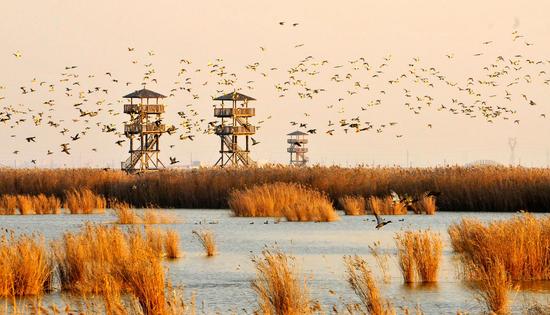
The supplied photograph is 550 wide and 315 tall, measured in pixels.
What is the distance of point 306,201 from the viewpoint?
4781 centimetres

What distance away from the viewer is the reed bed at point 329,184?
52.1 meters

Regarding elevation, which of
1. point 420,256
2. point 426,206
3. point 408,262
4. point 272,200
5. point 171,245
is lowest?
point 408,262

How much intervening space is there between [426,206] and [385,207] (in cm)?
197

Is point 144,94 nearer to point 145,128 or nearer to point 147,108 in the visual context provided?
point 147,108

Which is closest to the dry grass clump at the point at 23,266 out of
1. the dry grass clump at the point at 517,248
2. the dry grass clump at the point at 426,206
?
the dry grass clump at the point at 517,248

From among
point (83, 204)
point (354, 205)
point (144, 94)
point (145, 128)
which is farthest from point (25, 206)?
point (144, 94)

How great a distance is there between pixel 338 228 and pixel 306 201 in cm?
659

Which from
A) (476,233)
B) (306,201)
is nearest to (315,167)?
(306,201)

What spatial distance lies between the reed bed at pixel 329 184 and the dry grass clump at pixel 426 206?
231cm

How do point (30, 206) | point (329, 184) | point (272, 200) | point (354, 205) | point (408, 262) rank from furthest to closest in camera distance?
point (329, 184) < point (30, 206) < point (354, 205) < point (272, 200) < point (408, 262)

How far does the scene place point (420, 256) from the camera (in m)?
23.7

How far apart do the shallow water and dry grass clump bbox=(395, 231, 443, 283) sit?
11.7 inches

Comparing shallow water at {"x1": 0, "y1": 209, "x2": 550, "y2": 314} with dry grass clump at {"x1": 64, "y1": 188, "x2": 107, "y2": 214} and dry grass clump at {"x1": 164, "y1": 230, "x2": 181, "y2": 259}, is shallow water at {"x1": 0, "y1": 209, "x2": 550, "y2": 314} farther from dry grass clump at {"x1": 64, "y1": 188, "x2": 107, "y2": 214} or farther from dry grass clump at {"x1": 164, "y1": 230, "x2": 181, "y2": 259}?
dry grass clump at {"x1": 64, "y1": 188, "x2": 107, "y2": 214}

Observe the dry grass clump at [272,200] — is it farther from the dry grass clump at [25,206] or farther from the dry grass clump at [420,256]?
the dry grass clump at [420,256]
